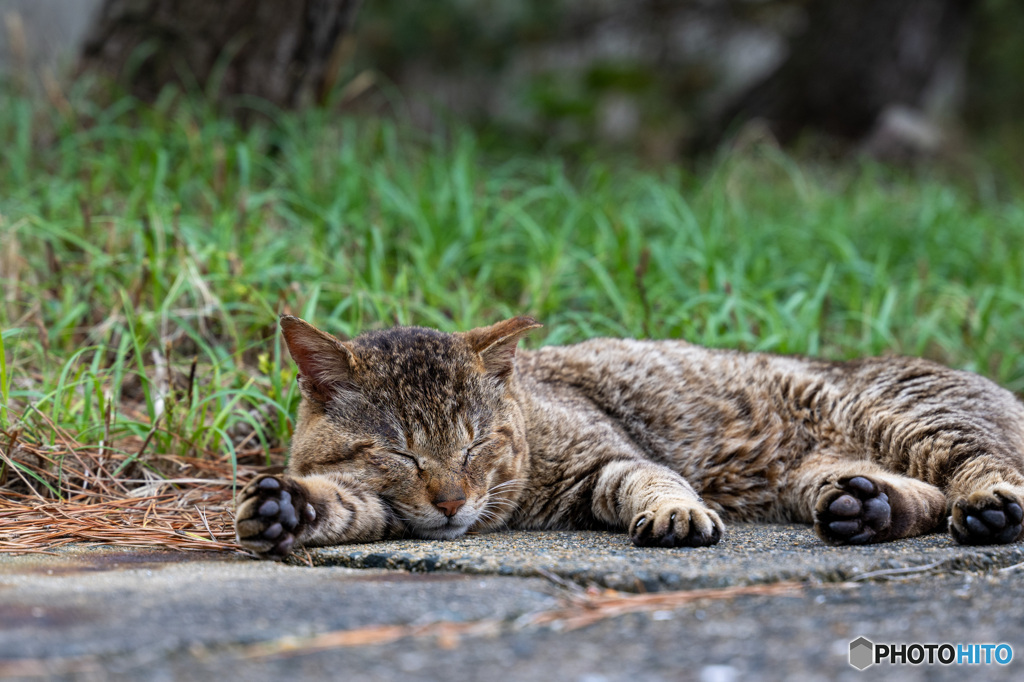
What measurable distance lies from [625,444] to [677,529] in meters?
0.86

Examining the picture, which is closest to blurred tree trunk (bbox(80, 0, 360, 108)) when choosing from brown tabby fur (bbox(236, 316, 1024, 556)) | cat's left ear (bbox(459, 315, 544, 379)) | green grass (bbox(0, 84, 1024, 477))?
green grass (bbox(0, 84, 1024, 477))

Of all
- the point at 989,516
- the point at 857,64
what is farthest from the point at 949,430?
the point at 857,64

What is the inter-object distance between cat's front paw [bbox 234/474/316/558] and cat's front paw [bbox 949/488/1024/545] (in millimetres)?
1829

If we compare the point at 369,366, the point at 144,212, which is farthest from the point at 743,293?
the point at 144,212

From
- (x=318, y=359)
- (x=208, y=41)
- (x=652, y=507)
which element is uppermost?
(x=208, y=41)

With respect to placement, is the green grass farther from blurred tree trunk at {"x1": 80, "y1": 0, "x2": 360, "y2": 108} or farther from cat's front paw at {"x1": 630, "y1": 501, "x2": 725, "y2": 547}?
cat's front paw at {"x1": 630, "y1": 501, "x2": 725, "y2": 547}

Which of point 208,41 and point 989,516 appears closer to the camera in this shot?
point 989,516

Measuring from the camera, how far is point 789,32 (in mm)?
10391

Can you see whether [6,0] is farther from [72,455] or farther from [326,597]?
[326,597]

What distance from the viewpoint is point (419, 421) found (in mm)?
2773

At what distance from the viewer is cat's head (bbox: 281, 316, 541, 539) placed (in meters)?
2.72

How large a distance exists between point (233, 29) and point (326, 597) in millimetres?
5114

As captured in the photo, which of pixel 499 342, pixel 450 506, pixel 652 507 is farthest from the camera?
pixel 499 342

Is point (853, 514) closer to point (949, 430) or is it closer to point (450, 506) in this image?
point (949, 430)
